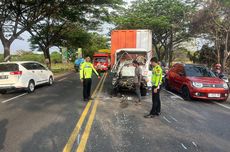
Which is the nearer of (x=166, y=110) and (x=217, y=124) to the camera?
(x=217, y=124)

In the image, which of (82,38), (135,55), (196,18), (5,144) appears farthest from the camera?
(82,38)

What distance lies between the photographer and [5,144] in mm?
5367

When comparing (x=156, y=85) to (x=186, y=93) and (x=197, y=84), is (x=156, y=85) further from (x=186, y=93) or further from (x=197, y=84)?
(x=186, y=93)

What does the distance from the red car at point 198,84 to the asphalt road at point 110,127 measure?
2.13ft

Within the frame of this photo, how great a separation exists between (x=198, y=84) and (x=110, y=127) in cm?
571

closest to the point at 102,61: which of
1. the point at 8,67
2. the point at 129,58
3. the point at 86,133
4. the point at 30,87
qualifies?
the point at 129,58

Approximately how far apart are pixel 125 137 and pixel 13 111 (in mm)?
4678

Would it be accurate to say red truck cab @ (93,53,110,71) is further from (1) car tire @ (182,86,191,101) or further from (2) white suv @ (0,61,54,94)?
(1) car tire @ (182,86,191,101)

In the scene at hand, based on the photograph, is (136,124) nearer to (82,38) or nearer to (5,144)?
(5,144)

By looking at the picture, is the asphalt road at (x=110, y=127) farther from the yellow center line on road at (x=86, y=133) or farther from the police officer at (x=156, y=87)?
the police officer at (x=156, y=87)

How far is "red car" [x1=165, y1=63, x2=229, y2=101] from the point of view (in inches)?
424

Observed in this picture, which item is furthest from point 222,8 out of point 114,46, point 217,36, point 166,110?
point 166,110

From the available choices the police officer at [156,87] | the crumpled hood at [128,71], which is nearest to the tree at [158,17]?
the crumpled hood at [128,71]

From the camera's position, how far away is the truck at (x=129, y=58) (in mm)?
11977
